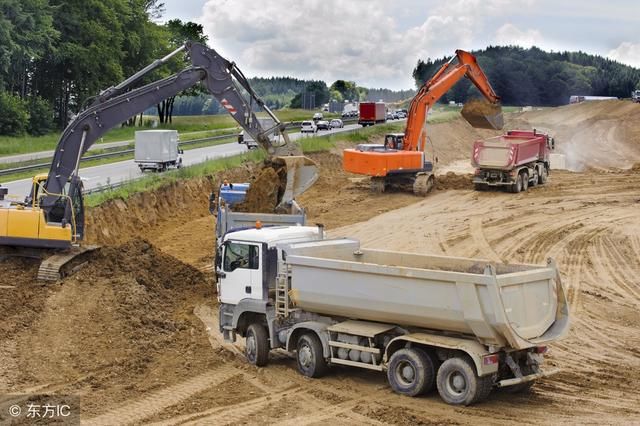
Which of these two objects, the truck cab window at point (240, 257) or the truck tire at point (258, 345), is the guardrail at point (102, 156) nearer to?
the truck cab window at point (240, 257)

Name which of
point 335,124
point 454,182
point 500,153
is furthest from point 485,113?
point 335,124

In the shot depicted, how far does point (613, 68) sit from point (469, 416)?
14506 cm

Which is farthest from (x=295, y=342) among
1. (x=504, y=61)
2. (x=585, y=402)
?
(x=504, y=61)

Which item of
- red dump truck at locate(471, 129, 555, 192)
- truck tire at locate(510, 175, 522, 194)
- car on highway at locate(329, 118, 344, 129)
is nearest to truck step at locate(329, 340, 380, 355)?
red dump truck at locate(471, 129, 555, 192)

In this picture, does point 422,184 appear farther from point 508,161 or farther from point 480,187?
point 508,161

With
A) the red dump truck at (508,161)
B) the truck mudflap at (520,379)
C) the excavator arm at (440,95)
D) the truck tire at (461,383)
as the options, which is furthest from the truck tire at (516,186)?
the truck tire at (461,383)

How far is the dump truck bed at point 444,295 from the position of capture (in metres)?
14.5

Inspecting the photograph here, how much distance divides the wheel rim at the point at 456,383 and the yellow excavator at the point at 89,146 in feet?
36.3

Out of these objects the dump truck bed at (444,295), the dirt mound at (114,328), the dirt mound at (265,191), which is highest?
the dirt mound at (265,191)

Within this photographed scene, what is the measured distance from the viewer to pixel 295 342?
57.5ft

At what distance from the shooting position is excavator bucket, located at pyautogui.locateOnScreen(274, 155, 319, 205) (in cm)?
2650

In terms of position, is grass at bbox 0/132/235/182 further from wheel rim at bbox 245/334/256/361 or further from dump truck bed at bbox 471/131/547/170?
wheel rim at bbox 245/334/256/361

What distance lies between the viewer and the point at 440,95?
44.7 meters

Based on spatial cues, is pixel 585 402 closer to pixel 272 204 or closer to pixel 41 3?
pixel 272 204
